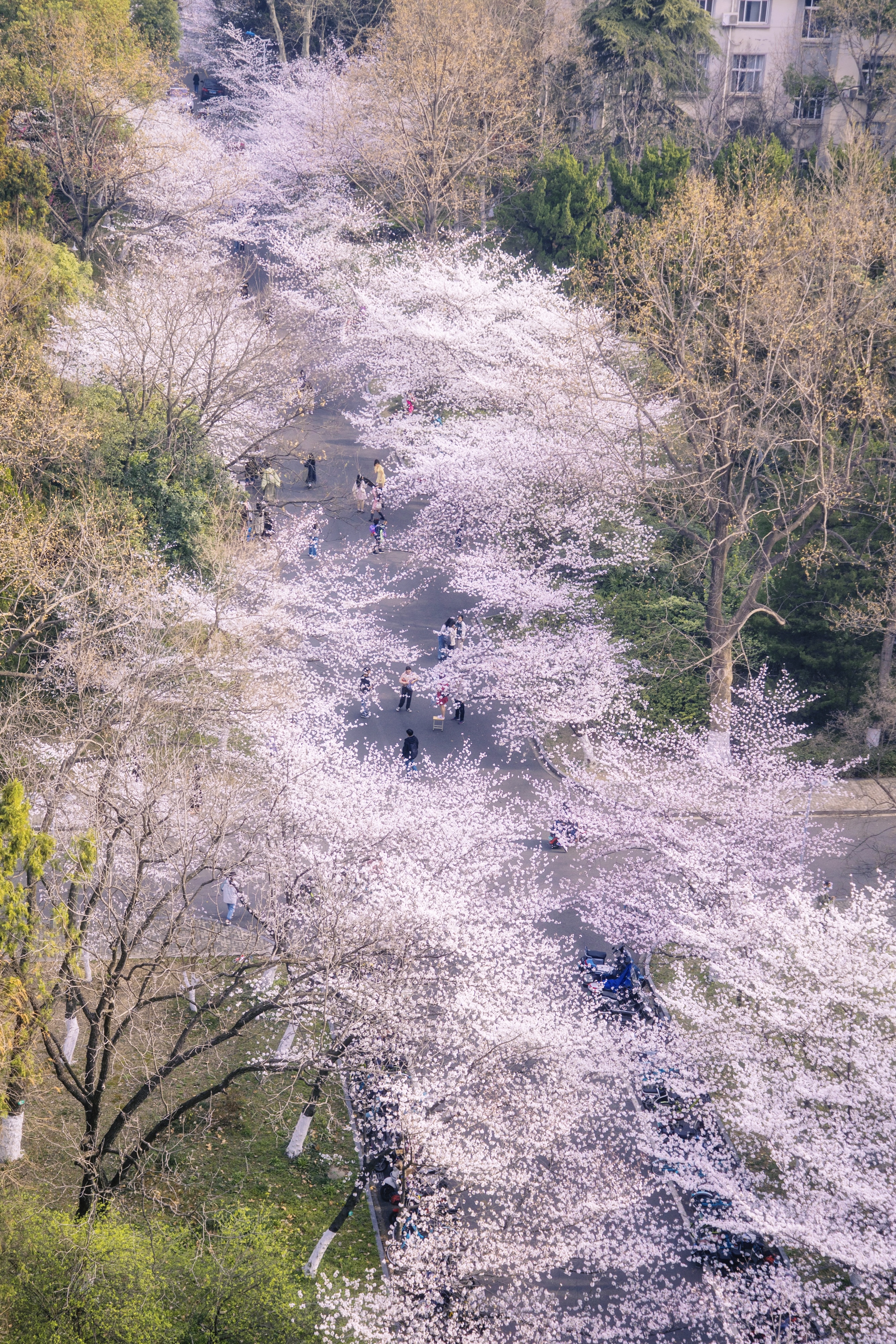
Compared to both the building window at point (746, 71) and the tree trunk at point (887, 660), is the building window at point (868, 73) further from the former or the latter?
the tree trunk at point (887, 660)

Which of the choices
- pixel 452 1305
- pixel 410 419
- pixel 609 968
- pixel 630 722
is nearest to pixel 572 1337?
pixel 452 1305

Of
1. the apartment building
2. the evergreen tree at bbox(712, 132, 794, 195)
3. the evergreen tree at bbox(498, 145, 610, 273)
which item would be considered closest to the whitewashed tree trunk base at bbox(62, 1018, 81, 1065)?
the evergreen tree at bbox(712, 132, 794, 195)

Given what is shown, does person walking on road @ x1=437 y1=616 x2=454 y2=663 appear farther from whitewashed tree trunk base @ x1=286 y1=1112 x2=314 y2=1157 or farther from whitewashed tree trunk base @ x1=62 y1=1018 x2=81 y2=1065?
whitewashed tree trunk base @ x1=286 y1=1112 x2=314 y2=1157

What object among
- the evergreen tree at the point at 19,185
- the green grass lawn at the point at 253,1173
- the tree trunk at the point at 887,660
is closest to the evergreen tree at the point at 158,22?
the evergreen tree at the point at 19,185

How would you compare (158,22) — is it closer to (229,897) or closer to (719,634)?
(719,634)

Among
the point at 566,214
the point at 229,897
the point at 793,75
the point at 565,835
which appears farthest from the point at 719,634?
the point at 793,75

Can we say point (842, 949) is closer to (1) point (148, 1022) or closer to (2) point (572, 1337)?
(2) point (572, 1337)
